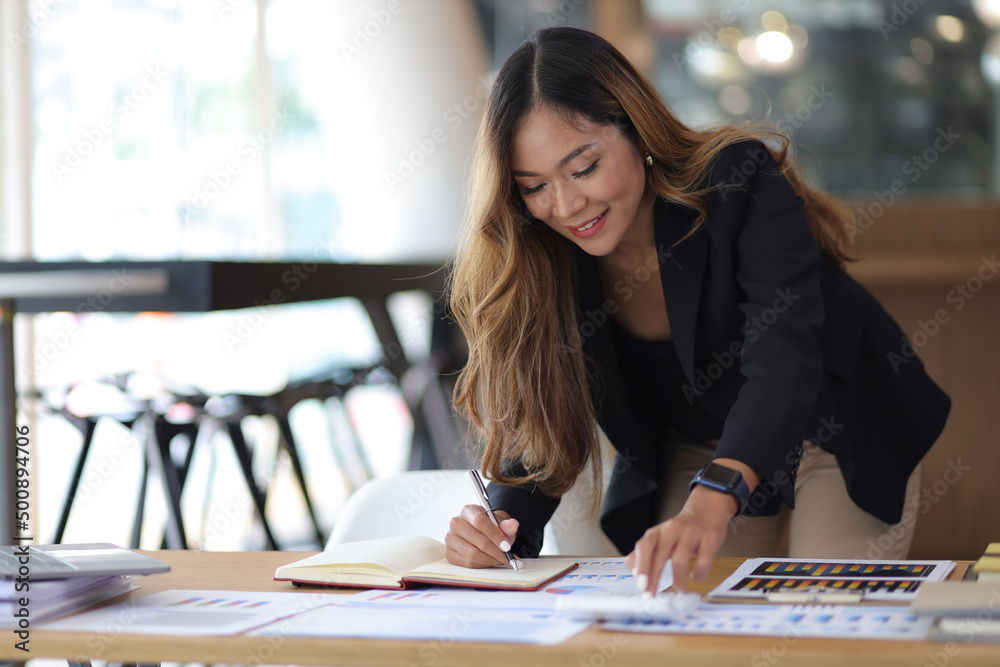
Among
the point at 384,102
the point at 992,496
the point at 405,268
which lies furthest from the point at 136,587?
the point at 384,102

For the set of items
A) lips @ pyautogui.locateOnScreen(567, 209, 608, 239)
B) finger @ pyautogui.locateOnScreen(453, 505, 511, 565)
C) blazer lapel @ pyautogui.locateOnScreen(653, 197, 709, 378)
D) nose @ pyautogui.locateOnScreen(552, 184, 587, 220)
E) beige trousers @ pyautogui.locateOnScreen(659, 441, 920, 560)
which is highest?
nose @ pyautogui.locateOnScreen(552, 184, 587, 220)

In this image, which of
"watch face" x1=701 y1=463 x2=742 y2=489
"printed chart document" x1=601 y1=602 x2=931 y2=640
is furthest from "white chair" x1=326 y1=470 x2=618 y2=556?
"printed chart document" x1=601 y1=602 x2=931 y2=640

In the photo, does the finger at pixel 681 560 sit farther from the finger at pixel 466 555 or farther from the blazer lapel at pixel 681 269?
the blazer lapel at pixel 681 269

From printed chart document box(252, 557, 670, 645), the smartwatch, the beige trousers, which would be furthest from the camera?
the beige trousers

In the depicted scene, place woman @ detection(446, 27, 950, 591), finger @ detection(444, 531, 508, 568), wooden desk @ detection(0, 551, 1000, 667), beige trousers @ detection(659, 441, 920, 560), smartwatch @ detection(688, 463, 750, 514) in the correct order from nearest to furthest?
wooden desk @ detection(0, 551, 1000, 667)
smartwatch @ detection(688, 463, 750, 514)
finger @ detection(444, 531, 508, 568)
woman @ detection(446, 27, 950, 591)
beige trousers @ detection(659, 441, 920, 560)

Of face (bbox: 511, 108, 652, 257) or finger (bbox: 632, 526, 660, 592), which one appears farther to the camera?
face (bbox: 511, 108, 652, 257)

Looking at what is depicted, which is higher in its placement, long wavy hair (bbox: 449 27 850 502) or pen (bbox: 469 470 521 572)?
long wavy hair (bbox: 449 27 850 502)

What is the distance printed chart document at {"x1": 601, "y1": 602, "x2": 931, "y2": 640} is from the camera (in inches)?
34.3

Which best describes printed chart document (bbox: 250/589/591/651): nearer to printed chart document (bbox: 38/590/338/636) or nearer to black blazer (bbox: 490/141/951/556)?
printed chart document (bbox: 38/590/338/636)

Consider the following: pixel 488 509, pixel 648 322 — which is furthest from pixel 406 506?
pixel 648 322

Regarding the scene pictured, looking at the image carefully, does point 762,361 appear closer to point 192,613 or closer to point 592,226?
point 592,226

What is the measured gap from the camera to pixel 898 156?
600 cm

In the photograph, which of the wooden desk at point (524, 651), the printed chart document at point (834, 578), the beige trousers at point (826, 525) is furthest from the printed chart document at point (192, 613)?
the beige trousers at point (826, 525)

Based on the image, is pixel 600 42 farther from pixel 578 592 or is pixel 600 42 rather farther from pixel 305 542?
pixel 305 542
